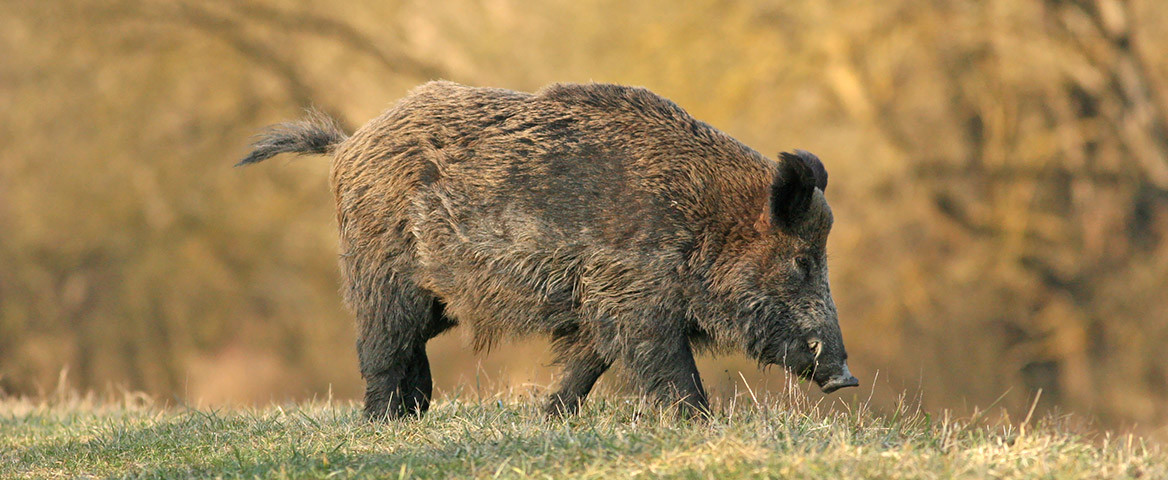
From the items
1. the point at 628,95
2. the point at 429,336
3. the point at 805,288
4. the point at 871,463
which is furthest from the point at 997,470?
the point at 429,336

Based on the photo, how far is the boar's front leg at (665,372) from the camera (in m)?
5.91

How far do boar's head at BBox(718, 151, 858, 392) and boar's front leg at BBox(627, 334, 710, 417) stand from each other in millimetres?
316

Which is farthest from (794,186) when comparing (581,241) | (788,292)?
(581,241)

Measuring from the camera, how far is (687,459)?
4723 mm

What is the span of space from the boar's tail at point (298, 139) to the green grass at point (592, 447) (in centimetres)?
154

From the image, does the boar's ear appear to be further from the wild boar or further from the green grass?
the green grass

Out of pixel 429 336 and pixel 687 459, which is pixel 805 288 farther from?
pixel 429 336

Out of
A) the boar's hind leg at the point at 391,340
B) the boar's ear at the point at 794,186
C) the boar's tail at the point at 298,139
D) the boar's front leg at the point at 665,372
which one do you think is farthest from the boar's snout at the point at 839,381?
the boar's tail at the point at 298,139

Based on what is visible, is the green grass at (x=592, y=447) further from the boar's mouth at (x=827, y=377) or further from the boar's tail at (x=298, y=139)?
the boar's tail at (x=298, y=139)

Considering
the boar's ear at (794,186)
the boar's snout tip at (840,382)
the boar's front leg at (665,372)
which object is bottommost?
the boar's snout tip at (840,382)

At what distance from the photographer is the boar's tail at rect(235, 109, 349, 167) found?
7.29 m

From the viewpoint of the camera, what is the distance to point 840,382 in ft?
19.7

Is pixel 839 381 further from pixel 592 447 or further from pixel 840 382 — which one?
pixel 592 447

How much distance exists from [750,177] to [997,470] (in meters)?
2.01
